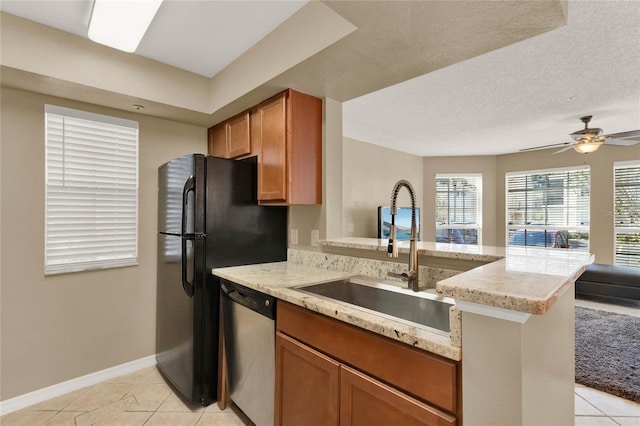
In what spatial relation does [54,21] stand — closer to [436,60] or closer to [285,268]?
[285,268]

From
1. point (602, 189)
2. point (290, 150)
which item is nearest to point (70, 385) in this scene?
point (290, 150)

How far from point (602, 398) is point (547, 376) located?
1.95 metres

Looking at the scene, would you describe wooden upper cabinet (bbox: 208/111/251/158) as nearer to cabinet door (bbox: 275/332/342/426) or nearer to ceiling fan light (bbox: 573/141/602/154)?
cabinet door (bbox: 275/332/342/426)

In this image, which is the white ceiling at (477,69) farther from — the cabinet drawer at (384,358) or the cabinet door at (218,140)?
the cabinet drawer at (384,358)

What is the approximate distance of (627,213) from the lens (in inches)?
195

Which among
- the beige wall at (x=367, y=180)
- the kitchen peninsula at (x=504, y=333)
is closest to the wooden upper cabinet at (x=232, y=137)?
the kitchen peninsula at (x=504, y=333)

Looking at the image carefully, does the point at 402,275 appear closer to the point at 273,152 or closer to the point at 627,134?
the point at 273,152

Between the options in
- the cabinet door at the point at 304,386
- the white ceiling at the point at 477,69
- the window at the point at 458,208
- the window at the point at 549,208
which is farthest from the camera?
the window at the point at 458,208

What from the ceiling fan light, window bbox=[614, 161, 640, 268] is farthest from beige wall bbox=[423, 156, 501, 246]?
the ceiling fan light

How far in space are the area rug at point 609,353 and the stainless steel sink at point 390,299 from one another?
6.51ft

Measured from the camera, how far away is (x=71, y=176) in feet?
7.60

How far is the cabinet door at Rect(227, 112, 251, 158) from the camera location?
97.8 inches

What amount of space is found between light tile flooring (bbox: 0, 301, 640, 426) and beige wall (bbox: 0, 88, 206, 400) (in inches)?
7.7

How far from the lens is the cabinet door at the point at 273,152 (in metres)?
2.12
